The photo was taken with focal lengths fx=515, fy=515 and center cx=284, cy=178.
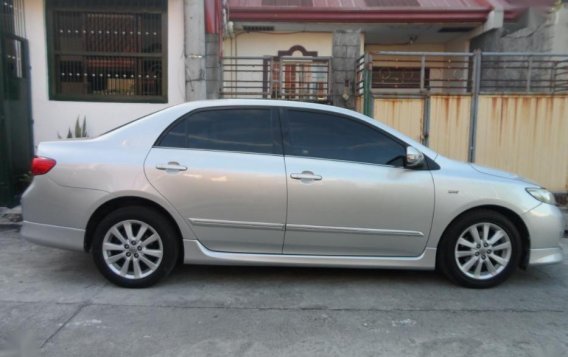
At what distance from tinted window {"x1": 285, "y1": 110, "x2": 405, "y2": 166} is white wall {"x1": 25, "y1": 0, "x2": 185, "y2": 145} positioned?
14.7ft

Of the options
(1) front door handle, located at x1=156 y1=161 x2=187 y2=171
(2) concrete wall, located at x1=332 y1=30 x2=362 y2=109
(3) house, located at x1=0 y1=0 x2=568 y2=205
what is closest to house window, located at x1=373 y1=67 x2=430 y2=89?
(2) concrete wall, located at x1=332 y1=30 x2=362 y2=109

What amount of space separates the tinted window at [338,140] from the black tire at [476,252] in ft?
2.57

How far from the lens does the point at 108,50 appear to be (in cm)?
851

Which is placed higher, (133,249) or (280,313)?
(133,249)

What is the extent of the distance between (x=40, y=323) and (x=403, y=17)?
887 cm

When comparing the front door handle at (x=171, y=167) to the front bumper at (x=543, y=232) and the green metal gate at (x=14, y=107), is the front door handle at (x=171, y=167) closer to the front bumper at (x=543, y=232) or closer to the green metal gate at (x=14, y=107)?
the front bumper at (x=543, y=232)

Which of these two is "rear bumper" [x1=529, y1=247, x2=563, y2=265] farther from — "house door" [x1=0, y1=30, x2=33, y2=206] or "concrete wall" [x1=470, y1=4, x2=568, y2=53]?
"house door" [x1=0, y1=30, x2=33, y2=206]

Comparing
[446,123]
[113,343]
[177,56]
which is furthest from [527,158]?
[113,343]

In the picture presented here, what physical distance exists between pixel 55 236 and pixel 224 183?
61.8 inches

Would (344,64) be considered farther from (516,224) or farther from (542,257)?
(542,257)

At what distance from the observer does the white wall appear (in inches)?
332

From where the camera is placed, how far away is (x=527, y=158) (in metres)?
8.17

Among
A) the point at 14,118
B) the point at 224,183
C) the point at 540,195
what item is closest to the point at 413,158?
the point at 540,195

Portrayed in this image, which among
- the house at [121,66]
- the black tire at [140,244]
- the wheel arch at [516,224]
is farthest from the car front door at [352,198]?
the house at [121,66]
